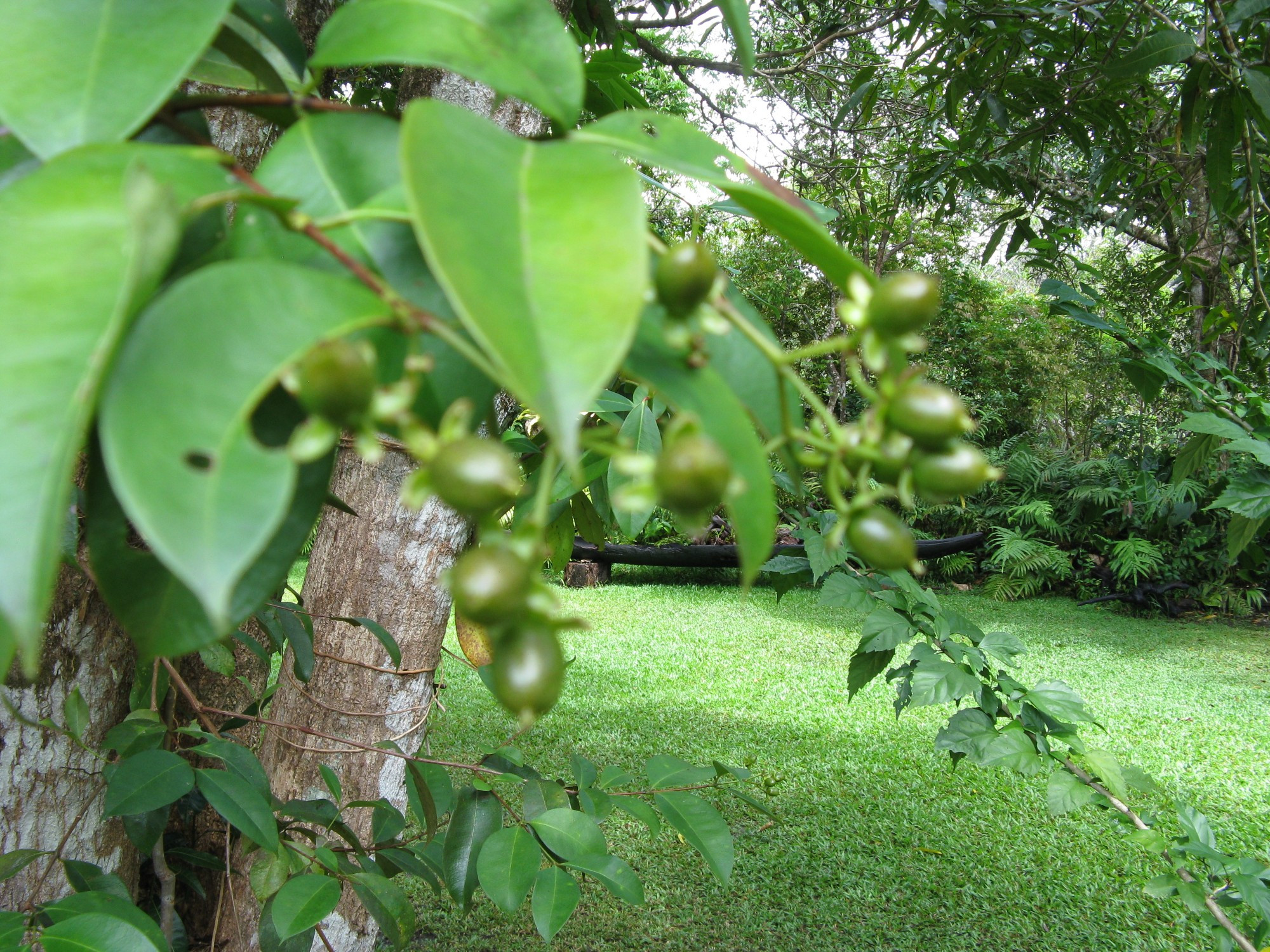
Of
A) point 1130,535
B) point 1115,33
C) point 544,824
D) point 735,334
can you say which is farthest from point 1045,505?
point 735,334

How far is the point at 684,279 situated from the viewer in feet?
0.82

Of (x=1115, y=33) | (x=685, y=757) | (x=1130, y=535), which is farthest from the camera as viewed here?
(x=1130, y=535)

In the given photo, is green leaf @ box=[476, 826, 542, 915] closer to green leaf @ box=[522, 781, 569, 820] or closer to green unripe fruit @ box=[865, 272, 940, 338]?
green leaf @ box=[522, 781, 569, 820]

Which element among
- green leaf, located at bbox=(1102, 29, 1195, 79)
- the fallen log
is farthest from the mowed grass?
green leaf, located at bbox=(1102, 29, 1195, 79)

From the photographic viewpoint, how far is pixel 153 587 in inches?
12.5

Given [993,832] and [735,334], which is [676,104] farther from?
[735,334]

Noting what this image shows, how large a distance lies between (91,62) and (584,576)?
21.5 ft

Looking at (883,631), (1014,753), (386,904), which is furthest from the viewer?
(883,631)

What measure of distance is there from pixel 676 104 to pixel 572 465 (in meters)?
5.76

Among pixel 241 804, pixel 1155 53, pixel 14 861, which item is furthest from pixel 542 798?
pixel 1155 53

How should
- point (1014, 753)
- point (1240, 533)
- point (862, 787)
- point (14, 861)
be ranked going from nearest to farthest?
point (14, 861) < point (1014, 753) < point (1240, 533) < point (862, 787)

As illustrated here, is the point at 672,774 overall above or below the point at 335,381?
below

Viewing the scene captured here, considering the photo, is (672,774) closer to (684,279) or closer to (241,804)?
(241,804)

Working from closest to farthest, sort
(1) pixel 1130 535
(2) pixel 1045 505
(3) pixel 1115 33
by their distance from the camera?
1. (3) pixel 1115 33
2. (1) pixel 1130 535
3. (2) pixel 1045 505
